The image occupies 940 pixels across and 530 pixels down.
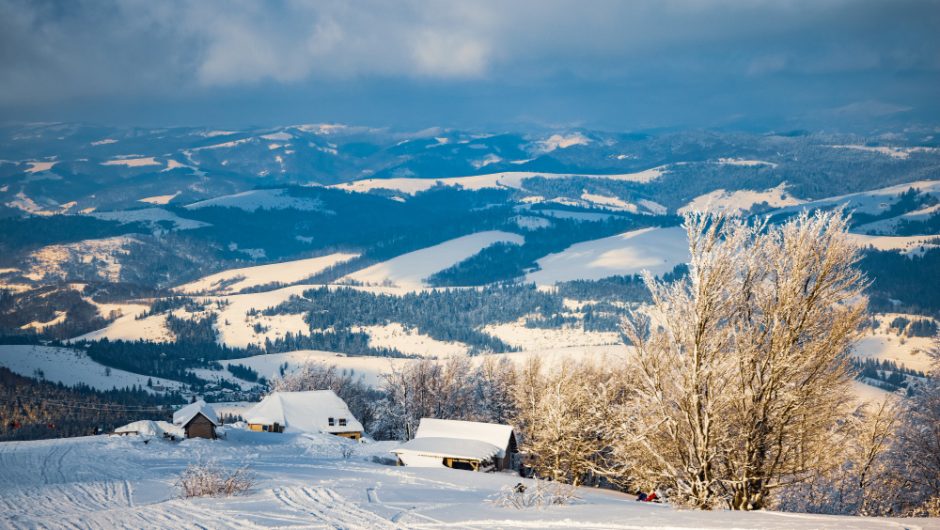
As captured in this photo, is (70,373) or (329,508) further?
(70,373)

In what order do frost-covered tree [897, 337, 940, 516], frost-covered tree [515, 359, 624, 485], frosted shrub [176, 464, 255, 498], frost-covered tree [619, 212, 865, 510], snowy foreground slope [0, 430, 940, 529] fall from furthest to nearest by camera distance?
frost-covered tree [515, 359, 624, 485] → frost-covered tree [897, 337, 940, 516] → frosted shrub [176, 464, 255, 498] → frost-covered tree [619, 212, 865, 510] → snowy foreground slope [0, 430, 940, 529]

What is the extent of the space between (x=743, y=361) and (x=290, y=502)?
15.9 m

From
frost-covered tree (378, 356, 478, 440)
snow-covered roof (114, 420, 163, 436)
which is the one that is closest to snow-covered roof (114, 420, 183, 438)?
snow-covered roof (114, 420, 163, 436)

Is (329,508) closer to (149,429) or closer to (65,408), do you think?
(149,429)

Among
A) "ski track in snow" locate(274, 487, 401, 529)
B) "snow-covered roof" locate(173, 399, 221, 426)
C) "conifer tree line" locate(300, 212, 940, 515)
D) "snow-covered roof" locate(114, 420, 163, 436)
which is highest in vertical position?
"conifer tree line" locate(300, 212, 940, 515)

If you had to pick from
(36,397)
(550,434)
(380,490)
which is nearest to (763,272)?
(380,490)

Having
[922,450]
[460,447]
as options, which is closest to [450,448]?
[460,447]

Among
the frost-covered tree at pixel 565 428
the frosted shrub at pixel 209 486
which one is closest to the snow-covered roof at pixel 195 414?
the frost-covered tree at pixel 565 428

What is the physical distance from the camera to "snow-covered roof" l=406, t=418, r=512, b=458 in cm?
6800

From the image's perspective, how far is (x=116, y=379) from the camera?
192875 millimetres

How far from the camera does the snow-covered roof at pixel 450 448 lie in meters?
62.3

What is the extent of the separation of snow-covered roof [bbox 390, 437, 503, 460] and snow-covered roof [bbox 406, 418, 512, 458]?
75 cm

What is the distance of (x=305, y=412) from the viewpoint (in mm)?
85812

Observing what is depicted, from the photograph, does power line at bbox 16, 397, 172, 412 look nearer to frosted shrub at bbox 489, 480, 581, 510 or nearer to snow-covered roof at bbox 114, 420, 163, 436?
snow-covered roof at bbox 114, 420, 163, 436
